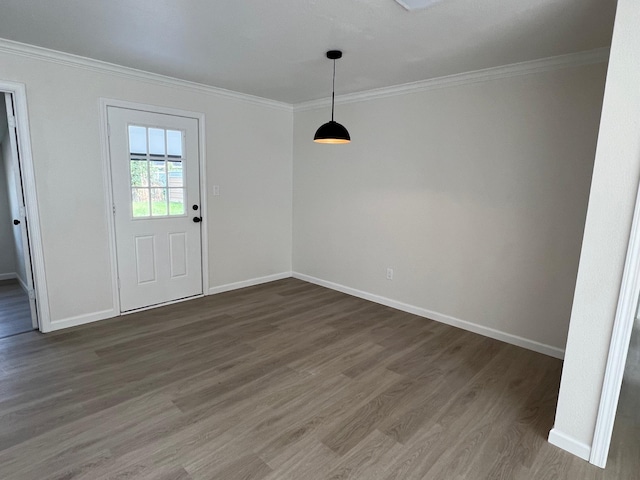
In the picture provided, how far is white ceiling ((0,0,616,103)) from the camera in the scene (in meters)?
2.14

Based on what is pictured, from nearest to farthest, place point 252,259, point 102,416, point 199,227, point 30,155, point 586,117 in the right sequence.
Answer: point 102,416 < point 586,117 < point 30,155 < point 199,227 < point 252,259

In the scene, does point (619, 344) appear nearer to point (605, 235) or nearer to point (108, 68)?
point (605, 235)

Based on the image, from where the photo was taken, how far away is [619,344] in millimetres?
1815

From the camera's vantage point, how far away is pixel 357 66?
10.5 feet

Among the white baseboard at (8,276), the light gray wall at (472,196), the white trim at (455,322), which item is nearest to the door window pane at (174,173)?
the light gray wall at (472,196)

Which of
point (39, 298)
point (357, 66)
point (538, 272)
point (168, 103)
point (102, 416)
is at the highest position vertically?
point (357, 66)

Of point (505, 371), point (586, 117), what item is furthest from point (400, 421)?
point (586, 117)

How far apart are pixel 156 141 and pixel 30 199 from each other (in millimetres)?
1274

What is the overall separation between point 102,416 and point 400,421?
1.87 meters

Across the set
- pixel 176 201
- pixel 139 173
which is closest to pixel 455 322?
pixel 176 201

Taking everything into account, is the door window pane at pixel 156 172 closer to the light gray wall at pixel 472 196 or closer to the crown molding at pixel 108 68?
the crown molding at pixel 108 68

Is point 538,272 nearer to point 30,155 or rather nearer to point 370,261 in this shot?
point 370,261

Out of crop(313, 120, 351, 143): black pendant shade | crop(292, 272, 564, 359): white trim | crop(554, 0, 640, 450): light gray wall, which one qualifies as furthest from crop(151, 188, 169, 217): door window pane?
crop(554, 0, 640, 450): light gray wall

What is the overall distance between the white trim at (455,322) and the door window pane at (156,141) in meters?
2.63
